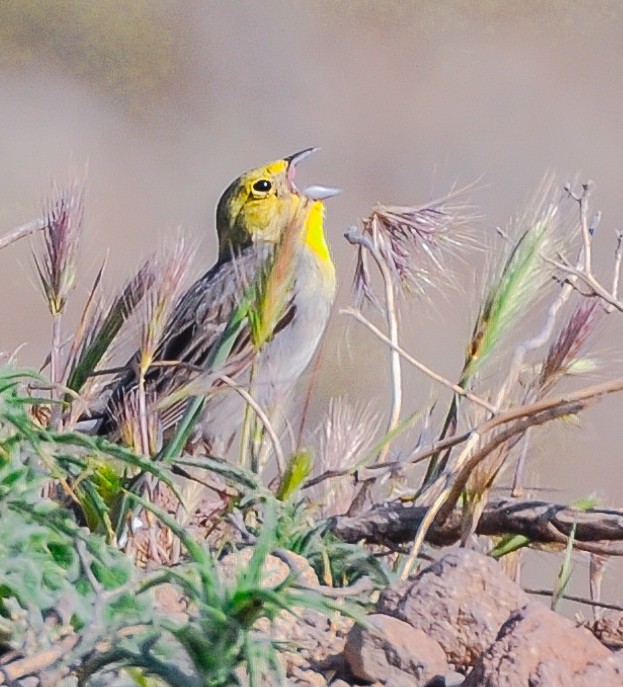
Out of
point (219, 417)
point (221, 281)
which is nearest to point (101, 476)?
point (219, 417)

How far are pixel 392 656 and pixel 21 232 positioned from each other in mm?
644

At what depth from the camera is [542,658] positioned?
0.72m

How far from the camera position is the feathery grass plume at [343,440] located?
1239mm

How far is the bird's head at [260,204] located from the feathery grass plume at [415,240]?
160 centimetres

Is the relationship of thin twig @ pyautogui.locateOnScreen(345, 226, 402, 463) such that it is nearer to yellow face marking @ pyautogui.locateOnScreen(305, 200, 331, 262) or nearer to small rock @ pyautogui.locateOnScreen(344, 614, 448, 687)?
small rock @ pyautogui.locateOnScreen(344, 614, 448, 687)

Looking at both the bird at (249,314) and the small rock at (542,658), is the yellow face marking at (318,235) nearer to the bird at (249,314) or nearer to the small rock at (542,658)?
the bird at (249,314)

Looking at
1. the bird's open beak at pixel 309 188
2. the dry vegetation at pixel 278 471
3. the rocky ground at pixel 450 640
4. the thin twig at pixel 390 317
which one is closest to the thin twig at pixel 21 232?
the dry vegetation at pixel 278 471

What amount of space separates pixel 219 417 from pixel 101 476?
1201mm

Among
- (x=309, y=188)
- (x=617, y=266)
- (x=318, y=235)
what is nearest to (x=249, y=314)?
(x=617, y=266)

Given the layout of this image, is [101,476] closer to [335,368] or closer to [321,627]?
[321,627]

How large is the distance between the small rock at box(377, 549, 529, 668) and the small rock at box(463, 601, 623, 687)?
85 millimetres

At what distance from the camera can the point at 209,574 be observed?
664 mm

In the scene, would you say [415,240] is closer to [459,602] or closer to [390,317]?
[390,317]

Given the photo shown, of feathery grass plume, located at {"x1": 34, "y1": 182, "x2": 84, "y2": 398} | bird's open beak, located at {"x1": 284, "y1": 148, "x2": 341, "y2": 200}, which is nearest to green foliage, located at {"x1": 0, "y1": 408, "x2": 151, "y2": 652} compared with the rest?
feathery grass plume, located at {"x1": 34, "y1": 182, "x2": 84, "y2": 398}
